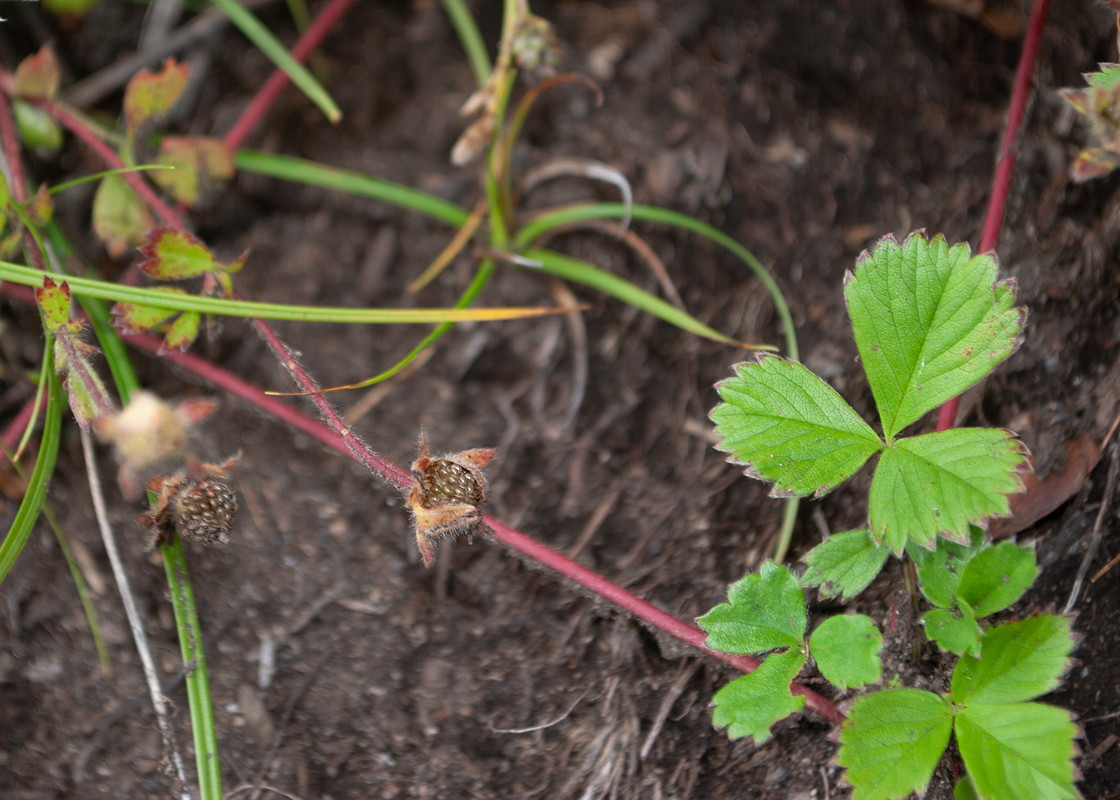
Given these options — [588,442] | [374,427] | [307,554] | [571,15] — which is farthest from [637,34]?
[307,554]

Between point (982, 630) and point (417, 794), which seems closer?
point (982, 630)

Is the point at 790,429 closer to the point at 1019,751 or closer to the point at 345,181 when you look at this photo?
the point at 1019,751

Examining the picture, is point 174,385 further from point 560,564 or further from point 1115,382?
point 1115,382

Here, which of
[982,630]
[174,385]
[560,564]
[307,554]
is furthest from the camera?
[174,385]

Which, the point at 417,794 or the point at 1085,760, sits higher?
the point at 1085,760

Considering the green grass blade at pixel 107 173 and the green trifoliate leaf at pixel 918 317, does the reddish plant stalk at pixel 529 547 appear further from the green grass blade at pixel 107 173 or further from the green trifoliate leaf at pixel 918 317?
the green trifoliate leaf at pixel 918 317

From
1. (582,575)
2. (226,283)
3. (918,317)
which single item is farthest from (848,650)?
(226,283)

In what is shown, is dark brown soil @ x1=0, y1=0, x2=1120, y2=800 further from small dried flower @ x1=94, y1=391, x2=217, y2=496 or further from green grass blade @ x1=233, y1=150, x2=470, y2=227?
small dried flower @ x1=94, y1=391, x2=217, y2=496
